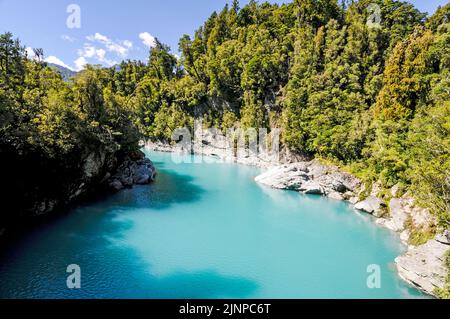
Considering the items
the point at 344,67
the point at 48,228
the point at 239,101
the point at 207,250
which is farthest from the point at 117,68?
the point at 207,250

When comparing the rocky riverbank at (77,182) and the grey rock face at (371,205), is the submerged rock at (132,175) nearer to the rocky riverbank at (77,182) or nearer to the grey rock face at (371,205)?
the rocky riverbank at (77,182)

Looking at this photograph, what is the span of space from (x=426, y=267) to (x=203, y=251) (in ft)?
36.5

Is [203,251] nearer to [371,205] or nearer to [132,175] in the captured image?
[371,205]

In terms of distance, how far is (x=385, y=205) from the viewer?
22109 mm

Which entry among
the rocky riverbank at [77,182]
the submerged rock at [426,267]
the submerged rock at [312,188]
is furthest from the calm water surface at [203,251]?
the submerged rock at [312,188]

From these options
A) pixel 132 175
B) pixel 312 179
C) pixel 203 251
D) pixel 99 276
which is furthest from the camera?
pixel 132 175

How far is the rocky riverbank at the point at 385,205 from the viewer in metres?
12.9

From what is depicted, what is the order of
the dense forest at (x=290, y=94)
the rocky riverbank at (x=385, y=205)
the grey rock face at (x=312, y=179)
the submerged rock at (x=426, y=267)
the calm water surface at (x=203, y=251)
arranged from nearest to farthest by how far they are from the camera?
the submerged rock at (x=426, y=267) < the calm water surface at (x=203, y=251) < the rocky riverbank at (x=385, y=205) < the dense forest at (x=290, y=94) < the grey rock face at (x=312, y=179)

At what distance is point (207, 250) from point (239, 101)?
3466 cm

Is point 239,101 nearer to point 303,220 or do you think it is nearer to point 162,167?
point 162,167

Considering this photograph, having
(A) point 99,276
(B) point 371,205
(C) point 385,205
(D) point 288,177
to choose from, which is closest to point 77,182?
(A) point 99,276

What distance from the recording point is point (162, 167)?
39.7 metres

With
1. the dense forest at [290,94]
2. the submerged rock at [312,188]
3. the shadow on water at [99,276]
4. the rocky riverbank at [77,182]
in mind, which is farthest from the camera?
the submerged rock at [312,188]

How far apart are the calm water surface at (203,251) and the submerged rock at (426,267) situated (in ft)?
1.92
